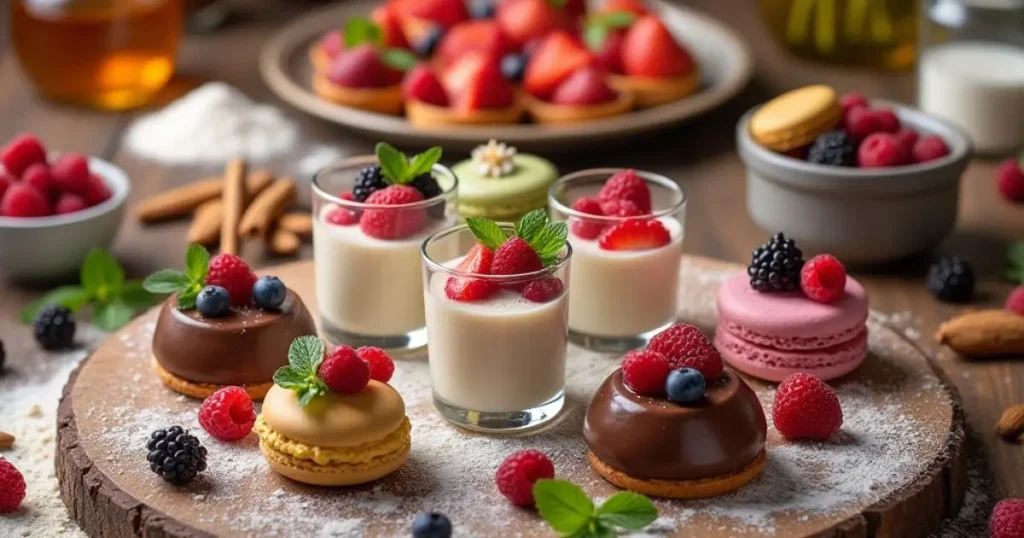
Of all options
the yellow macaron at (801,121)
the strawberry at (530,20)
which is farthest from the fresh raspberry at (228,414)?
the strawberry at (530,20)

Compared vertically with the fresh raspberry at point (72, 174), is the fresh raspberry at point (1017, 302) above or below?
below

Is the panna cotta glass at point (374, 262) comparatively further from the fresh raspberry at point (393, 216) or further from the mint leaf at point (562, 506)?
the mint leaf at point (562, 506)

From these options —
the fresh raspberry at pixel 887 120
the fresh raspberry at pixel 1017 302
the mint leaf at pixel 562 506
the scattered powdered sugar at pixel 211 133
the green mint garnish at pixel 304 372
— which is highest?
the green mint garnish at pixel 304 372

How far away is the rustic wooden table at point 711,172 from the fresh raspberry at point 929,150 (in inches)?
9.6

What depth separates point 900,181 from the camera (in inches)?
106

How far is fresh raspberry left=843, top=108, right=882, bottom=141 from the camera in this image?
2.80 m

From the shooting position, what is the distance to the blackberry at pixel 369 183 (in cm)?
227

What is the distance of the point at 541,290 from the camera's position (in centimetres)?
197

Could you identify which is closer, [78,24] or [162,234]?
[162,234]

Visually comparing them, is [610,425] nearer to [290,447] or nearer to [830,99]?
[290,447]

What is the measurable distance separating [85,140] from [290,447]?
1.93 metres

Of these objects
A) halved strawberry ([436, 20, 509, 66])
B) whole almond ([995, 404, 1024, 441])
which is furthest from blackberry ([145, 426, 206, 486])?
halved strawberry ([436, 20, 509, 66])

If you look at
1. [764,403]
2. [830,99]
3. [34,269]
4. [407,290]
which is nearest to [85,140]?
[34,269]

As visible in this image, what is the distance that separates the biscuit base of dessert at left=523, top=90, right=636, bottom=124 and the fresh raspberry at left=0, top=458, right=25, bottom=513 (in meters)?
1.74
